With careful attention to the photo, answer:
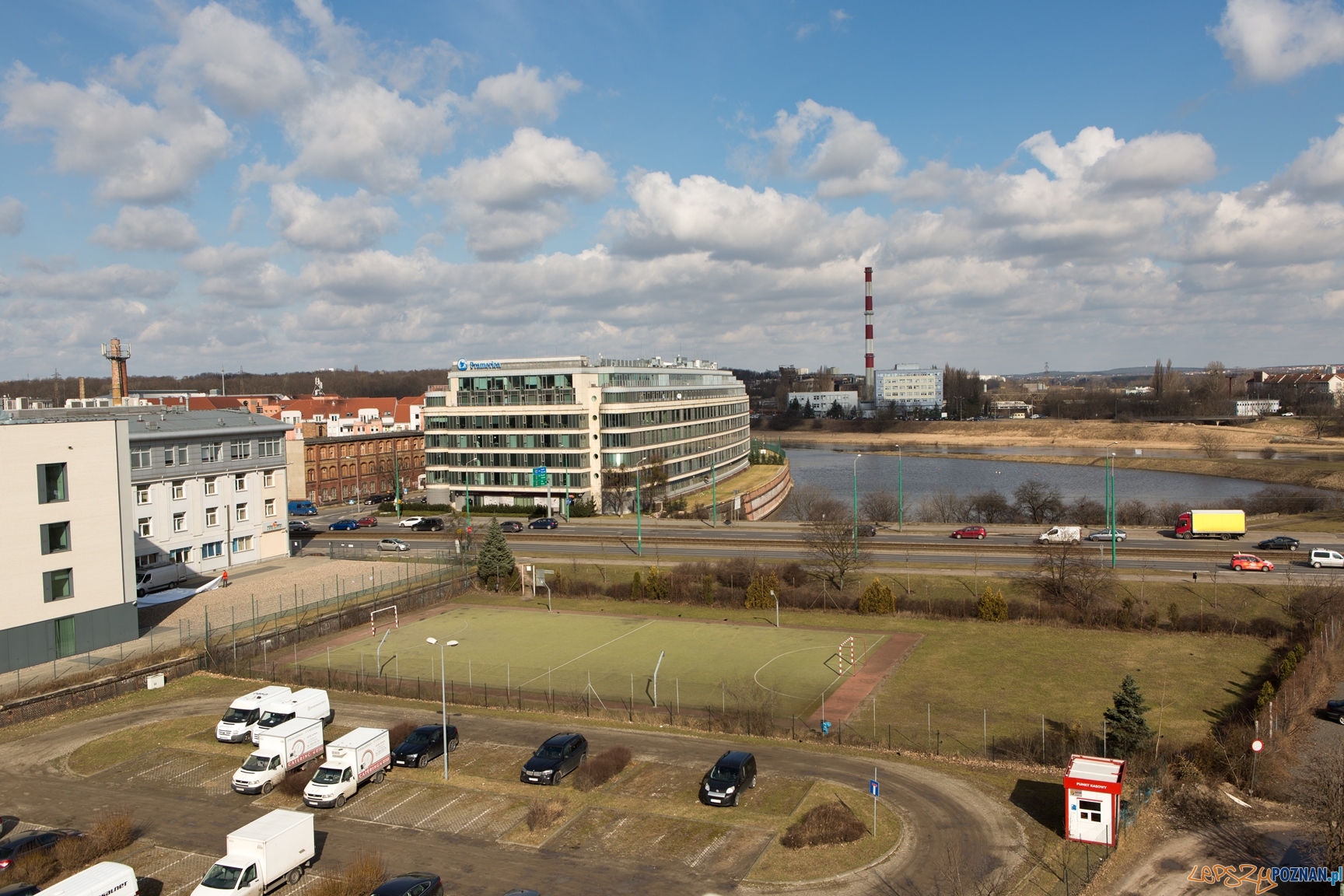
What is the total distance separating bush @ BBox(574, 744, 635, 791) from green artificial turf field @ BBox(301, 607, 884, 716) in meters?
7.32

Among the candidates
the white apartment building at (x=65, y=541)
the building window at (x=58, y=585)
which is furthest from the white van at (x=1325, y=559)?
the building window at (x=58, y=585)

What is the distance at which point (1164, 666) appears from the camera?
3934 centimetres

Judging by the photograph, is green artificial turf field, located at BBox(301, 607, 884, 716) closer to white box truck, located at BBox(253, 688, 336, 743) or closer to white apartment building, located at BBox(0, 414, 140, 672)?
white box truck, located at BBox(253, 688, 336, 743)

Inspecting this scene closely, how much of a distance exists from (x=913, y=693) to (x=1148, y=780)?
12191 mm

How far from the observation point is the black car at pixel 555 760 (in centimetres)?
2636

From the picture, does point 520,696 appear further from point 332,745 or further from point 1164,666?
point 1164,666

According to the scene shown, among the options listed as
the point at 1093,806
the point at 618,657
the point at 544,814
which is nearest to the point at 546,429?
the point at 618,657

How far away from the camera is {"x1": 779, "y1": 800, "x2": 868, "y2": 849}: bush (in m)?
22.3

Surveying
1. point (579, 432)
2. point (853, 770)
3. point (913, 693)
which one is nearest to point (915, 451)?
point (579, 432)

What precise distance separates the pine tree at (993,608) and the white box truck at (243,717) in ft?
117

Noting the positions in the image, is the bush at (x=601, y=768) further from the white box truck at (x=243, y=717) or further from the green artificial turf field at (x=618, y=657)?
the white box truck at (x=243, y=717)

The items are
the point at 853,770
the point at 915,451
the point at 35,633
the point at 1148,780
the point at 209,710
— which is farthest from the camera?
the point at 915,451

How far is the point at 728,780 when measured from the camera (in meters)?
24.9

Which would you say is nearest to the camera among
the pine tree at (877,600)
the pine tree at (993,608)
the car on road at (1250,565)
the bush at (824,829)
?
the bush at (824,829)
